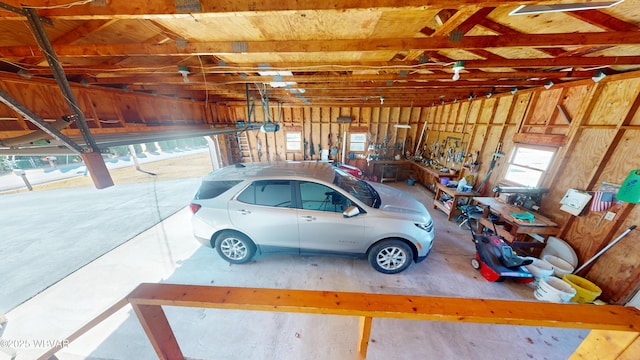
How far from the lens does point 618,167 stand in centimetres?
254

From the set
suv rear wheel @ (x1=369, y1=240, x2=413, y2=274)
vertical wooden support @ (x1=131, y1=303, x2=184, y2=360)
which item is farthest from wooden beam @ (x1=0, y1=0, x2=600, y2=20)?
suv rear wheel @ (x1=369, y1=240, x2=413, y2=274)

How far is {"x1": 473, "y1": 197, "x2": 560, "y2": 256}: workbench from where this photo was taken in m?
3.05

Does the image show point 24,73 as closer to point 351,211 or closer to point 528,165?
point 351,211

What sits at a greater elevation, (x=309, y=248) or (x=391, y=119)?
(x=391, y=119)

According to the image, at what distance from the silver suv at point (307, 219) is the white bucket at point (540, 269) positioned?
151 centimetres

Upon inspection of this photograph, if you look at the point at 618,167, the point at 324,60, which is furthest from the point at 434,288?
the point at 324,60

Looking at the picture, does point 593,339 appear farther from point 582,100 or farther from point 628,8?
point 582,100

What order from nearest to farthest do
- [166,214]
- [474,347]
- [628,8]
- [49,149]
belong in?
[628,8] < [49,149] < [474,347] < [166,214]

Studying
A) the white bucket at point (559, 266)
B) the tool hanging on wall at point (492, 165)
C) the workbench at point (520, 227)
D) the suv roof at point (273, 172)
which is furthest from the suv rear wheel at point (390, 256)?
the tool hanging on wall at point (492, 165)

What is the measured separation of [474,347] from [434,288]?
0.73 metres

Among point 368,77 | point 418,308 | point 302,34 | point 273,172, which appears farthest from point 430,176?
point 418,308

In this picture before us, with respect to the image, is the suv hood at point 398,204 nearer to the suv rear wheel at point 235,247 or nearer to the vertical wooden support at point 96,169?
the suv rear wheel at point 235,247

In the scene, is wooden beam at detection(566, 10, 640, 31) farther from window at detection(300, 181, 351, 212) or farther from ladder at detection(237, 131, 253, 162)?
ladder at detection(237, 131, 253, 162)

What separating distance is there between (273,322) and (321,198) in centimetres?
165
